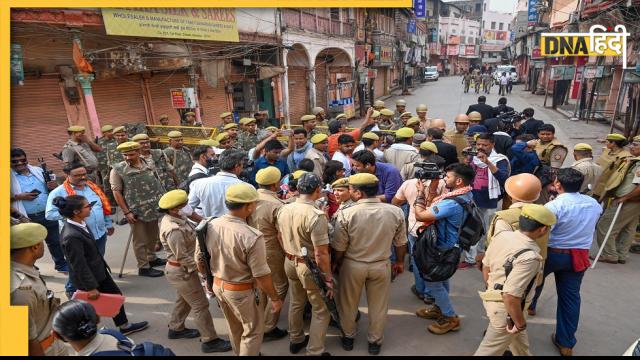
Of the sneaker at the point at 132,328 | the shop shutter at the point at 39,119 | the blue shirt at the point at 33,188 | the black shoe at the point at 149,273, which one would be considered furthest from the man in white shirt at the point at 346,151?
the shop shutter at the point at 39,119

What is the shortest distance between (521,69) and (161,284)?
44.0m

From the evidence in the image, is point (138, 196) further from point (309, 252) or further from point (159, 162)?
point (309, 252)

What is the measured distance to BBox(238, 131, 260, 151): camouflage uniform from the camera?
7.36m

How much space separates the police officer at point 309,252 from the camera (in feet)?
10.3

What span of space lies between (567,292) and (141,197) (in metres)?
5.06

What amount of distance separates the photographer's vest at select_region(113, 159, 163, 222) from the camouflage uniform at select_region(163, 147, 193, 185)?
1.22m

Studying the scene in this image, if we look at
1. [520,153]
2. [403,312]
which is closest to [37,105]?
[403,312]

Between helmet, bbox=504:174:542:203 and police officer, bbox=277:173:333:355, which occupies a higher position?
helmet, bbox=504:174:542:203

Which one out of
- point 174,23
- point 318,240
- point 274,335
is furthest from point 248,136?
point 318,240

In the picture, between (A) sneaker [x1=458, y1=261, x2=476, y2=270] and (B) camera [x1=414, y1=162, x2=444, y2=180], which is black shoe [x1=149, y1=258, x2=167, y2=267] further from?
(A) sneaker [x1=458, y1=261, x2=476, y2=270]

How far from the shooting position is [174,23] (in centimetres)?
905

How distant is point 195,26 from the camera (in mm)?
9680

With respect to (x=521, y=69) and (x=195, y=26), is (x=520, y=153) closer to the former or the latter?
(x=195, y=26)

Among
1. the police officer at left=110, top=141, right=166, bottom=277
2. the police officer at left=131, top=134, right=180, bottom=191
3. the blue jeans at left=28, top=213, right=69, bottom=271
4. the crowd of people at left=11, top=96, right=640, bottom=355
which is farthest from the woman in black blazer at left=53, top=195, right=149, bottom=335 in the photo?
the police officer at left=131, top=134, right=180, bottom=191
